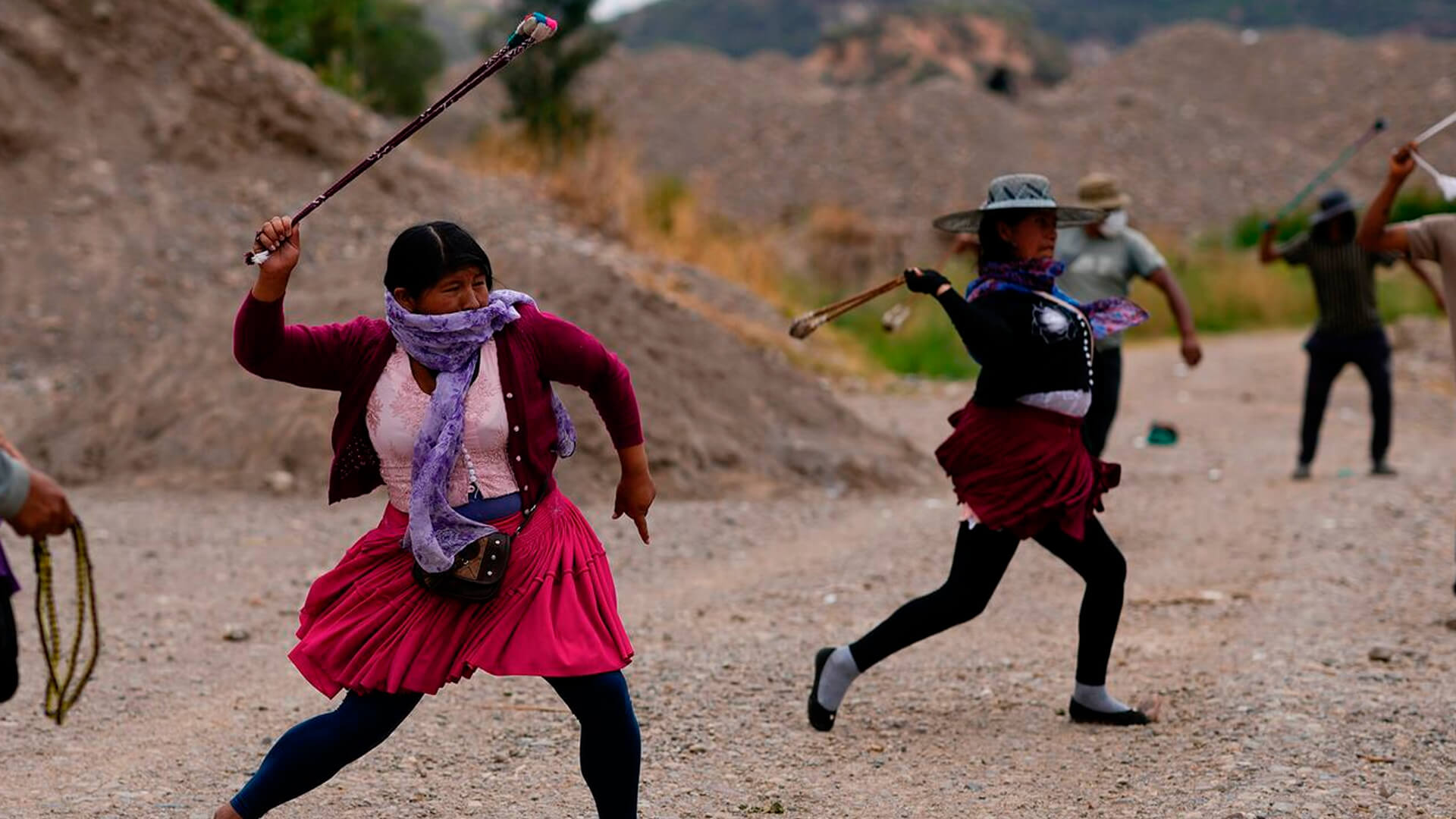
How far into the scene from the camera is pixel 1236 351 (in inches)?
771

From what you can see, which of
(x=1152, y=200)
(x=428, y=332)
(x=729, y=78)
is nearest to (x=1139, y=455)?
(x=428, y=332)

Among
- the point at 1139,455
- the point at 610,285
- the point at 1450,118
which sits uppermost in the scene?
the point at 1450,118

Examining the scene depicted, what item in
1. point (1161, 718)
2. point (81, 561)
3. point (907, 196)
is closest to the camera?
point (81, 561)

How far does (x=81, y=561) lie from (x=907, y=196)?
33.1m

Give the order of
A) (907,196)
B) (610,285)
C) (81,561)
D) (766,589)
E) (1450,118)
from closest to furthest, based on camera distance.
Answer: (81,561) < (1450,118) < (766,589) < (610,285) < (907,196)

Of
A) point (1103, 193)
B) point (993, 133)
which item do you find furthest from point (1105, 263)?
point (993, 133)

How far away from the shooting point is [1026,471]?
4.65m

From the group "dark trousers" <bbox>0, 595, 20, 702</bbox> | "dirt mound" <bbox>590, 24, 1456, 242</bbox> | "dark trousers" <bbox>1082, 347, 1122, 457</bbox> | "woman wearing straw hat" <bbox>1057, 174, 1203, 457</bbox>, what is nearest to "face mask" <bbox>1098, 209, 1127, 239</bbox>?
"woman wearing straw hat" <bbox>1057, 174, 1203, 457</bbox>

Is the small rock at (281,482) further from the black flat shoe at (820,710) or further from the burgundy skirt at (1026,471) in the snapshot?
the burgundy skirt at (1026,471)

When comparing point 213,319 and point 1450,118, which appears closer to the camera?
point 1450,118

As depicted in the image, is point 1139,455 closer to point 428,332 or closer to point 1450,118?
point 1450,118

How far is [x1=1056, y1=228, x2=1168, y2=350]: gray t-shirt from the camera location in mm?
7422

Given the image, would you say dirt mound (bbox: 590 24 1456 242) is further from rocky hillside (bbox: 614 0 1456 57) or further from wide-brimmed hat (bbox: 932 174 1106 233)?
rocky hillside (bbox: 614 0 1456 57)

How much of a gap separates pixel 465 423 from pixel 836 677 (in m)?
1.92
